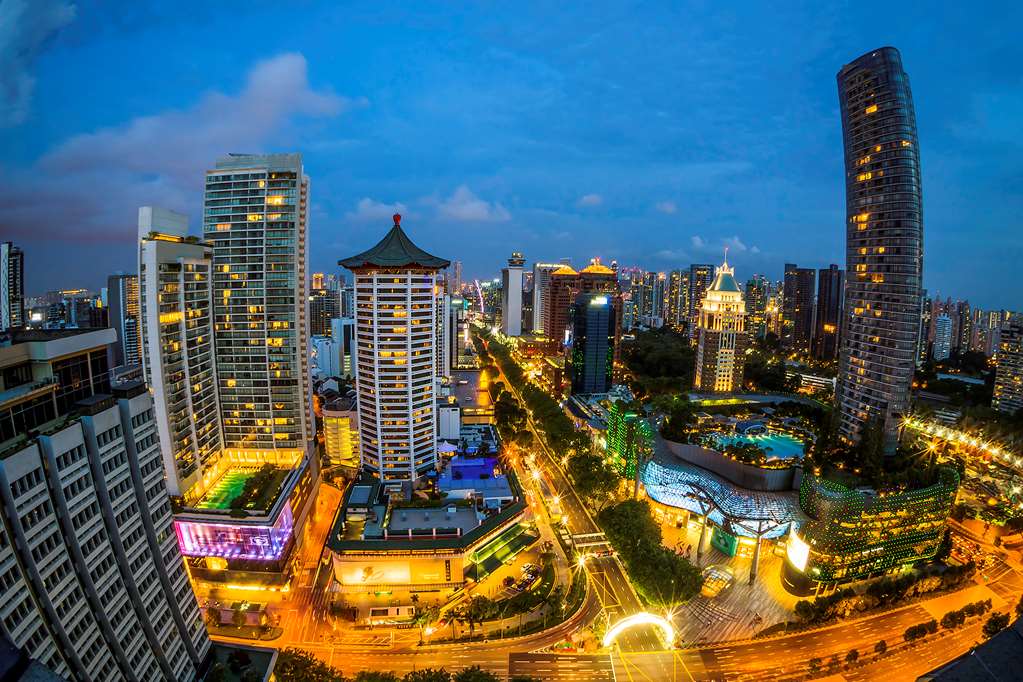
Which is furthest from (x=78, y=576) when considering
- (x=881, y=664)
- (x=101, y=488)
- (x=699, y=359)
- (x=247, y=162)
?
(x=699, y=359)

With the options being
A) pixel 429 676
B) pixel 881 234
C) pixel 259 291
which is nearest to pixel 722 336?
pixel 881 234

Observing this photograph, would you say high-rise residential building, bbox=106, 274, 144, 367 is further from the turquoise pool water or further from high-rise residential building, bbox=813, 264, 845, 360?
high-rise residential building, bbox=813, 264, 845, 360

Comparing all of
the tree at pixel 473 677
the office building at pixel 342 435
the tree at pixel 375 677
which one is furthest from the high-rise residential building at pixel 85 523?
the office building at pixel 342 435

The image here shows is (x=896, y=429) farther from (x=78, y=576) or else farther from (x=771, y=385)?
(x=78, y=576)

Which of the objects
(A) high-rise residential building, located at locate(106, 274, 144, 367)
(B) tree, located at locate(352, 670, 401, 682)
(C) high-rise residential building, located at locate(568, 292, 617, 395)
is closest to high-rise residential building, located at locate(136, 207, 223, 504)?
(B) tree, located at locate(352, 670, 401, 682)

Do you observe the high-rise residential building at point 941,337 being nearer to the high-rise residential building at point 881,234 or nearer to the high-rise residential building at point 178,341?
the high-rise residential building at point 881,234

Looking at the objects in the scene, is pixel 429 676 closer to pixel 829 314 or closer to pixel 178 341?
pixel 178 341
